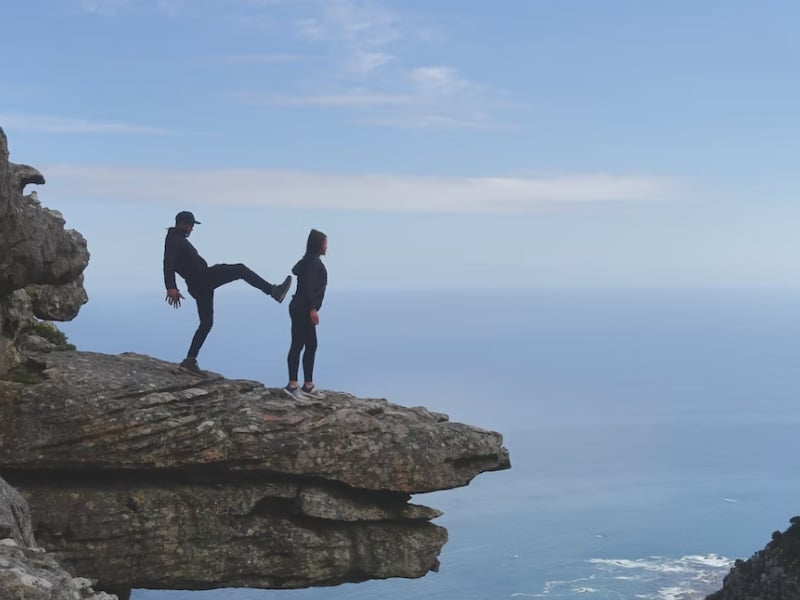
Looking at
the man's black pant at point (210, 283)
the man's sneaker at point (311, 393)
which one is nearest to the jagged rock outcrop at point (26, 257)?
the man's black pant at point (210, 283)

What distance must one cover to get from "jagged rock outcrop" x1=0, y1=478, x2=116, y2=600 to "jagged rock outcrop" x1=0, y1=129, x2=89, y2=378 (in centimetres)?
695

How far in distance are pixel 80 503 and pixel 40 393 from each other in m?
3.10

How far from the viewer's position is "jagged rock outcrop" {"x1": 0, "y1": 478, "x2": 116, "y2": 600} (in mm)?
11875

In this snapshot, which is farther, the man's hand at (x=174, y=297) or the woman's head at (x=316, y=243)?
the woman's head at (x=316, y=243)

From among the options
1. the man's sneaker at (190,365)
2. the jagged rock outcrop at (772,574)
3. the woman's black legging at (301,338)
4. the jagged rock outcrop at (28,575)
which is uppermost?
the woman's black legging at (301,338)

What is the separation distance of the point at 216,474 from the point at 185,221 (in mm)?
7556

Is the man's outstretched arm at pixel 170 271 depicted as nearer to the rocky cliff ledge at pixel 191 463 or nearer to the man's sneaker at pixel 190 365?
the man's sneaker at pixel 190 365

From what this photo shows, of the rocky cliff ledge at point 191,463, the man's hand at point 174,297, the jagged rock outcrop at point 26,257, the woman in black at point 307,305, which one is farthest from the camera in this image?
the woman in black at point 307,305

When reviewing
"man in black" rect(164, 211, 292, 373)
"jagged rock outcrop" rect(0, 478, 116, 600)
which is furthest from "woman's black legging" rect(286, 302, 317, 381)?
"jagged rock outcrop" rect(0, 478, 116, 600)

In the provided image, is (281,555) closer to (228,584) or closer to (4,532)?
(228,584)

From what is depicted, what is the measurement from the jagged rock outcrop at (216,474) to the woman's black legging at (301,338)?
972 mm

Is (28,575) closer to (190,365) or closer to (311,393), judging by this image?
(190,365)

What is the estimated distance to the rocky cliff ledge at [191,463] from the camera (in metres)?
21.0

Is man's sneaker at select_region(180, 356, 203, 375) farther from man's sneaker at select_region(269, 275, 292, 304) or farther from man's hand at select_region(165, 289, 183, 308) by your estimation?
man's sneaker at select_region(269, 275, 292, 304)
